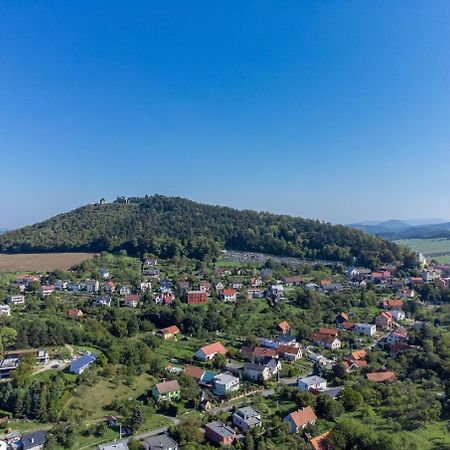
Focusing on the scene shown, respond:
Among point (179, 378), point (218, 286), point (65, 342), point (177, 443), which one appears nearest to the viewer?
point (177, 443)

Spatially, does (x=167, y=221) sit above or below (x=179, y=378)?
above

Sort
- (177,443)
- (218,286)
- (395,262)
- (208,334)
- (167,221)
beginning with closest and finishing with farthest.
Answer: (177,443)
(208,334)
(218,286)
(395,262)
(167,221)

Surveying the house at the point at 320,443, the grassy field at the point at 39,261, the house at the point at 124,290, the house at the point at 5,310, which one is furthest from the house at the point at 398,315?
the grassy field at the point at 39,261

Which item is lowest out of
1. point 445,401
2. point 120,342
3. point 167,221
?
point 445,401

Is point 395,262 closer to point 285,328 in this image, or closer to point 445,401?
point 285,328

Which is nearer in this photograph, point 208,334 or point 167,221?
point 208,334

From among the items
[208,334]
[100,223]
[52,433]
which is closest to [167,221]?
[100,223]

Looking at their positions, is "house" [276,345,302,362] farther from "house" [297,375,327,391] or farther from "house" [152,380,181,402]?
"house" [152,380,181,402]
